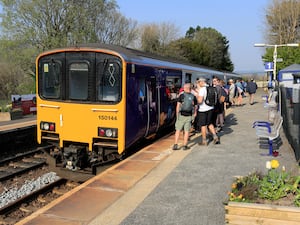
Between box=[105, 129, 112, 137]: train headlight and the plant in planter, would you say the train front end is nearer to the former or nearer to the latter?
box=[105, 129, 112, 137]: train headlight

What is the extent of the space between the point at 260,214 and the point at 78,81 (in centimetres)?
523

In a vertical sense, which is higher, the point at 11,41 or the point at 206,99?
the point at 11,41

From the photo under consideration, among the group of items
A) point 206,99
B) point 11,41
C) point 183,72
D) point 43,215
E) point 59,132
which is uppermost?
point 11,41

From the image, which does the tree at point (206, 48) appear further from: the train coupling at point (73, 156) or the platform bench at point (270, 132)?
the train coupling at point (73, 156)

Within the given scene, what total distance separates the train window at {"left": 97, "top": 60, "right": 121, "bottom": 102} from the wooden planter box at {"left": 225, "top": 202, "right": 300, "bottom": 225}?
4166 millimetres

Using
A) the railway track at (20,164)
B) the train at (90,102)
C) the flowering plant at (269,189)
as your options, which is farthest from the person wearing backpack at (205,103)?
the flowering plant at (269,189)

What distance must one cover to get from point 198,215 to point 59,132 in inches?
171

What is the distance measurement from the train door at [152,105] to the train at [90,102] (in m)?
0.27

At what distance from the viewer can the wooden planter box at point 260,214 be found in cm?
368

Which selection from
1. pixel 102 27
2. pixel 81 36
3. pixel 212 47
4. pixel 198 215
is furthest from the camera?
pixel 212 47

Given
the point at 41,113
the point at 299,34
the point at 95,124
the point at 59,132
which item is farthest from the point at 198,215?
the point at 299,34

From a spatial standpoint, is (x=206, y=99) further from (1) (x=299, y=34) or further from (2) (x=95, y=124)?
(1) (x=299, y=34)

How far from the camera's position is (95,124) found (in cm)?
754

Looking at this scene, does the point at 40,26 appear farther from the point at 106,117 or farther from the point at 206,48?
the point at 206,48
